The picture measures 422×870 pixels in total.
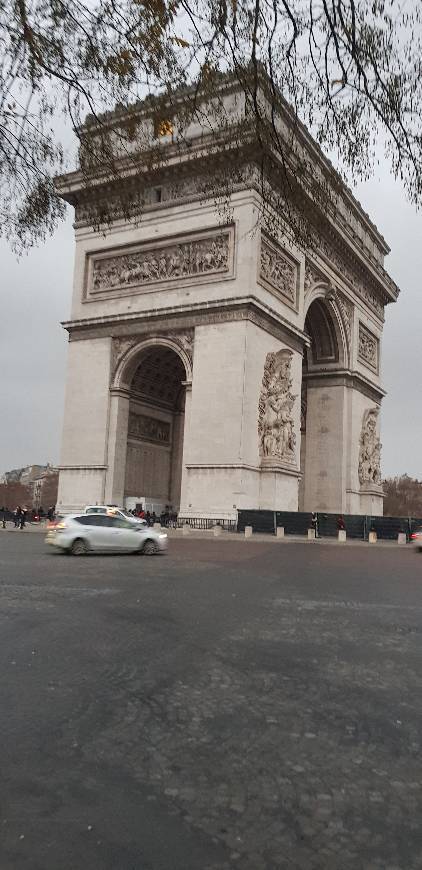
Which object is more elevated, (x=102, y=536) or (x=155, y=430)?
(x=155, y=430)

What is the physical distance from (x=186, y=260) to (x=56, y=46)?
915 inches

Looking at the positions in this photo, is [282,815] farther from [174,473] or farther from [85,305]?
[174,473]

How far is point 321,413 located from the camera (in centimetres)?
3697

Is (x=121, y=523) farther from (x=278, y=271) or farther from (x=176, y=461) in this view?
(x=176, y=461)

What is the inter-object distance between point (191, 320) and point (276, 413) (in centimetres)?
538

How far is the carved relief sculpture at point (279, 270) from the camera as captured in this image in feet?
94.7

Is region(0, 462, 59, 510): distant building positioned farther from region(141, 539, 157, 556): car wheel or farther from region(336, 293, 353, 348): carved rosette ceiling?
region(141, 539, 157, 556): car wheel

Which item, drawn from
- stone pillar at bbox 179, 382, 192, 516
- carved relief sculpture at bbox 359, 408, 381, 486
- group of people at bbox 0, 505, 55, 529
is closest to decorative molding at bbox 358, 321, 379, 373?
carved relief sculpture at bbox 359, 408, 381, 486

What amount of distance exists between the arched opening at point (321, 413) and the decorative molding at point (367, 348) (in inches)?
107

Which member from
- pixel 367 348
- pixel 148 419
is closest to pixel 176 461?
pixel 148 419

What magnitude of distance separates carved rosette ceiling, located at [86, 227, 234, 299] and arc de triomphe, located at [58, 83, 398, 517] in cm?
6

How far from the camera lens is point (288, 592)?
9320mm

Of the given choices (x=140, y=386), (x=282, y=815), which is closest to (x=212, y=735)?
(x=282, y=815)

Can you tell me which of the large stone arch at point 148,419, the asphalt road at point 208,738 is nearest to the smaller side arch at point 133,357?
the large stone arch at point 148,419
